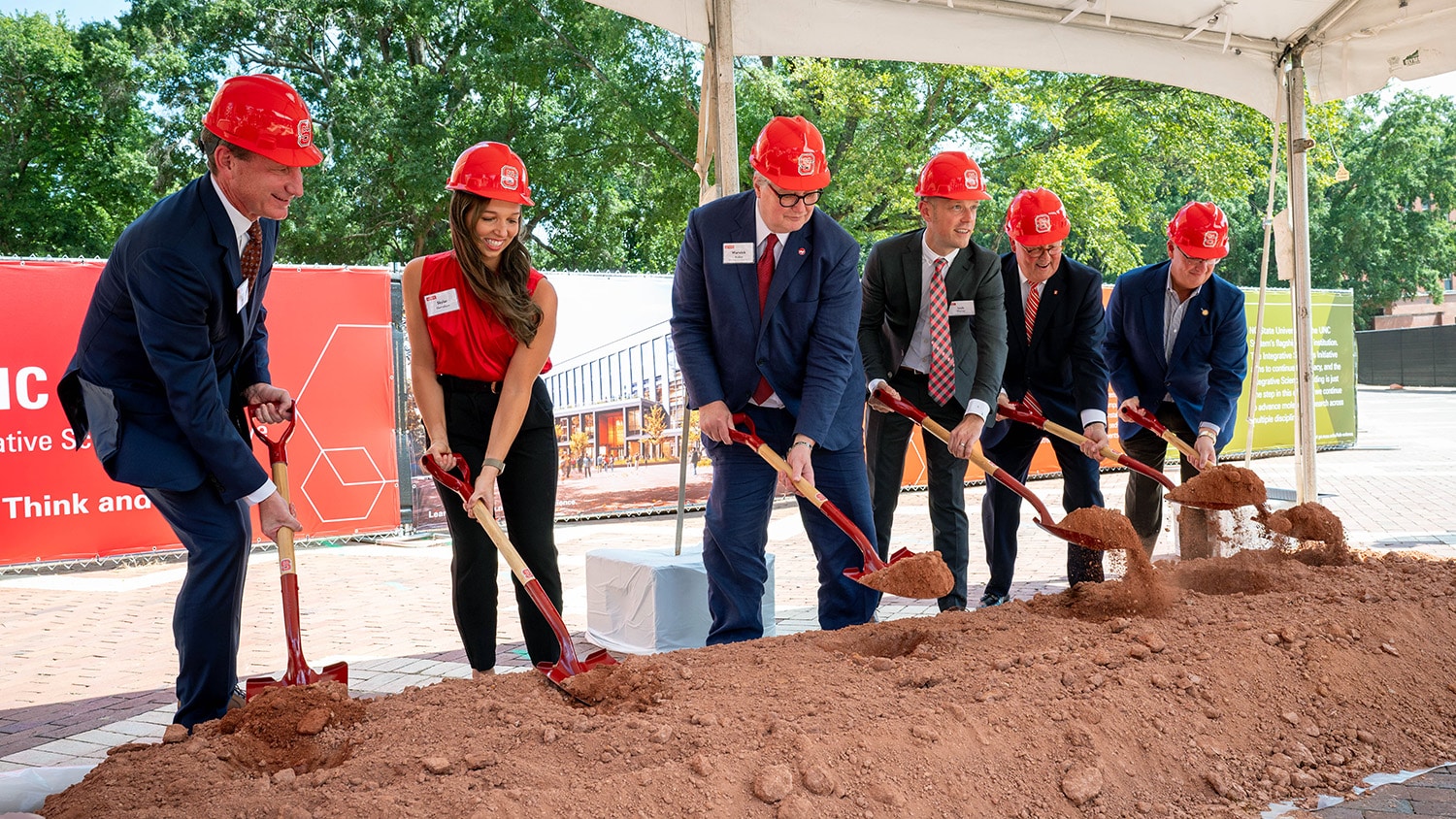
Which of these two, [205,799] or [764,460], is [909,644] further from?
[205,799]

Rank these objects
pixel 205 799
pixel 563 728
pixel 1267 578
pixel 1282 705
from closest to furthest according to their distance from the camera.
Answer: pixel 205 799 < pixel 563 728 < pixel 1282 705 < pixel 1267 578

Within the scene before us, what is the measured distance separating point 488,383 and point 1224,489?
3.10 m

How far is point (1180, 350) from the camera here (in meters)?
5.15

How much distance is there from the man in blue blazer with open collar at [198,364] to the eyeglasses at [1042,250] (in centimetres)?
312

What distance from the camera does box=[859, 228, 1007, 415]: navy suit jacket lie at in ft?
14.5

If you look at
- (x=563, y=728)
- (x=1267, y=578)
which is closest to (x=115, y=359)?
(x=563, y=728)

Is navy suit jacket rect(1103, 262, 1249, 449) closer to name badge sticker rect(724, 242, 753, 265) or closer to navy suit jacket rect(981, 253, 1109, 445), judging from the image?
navy suit jacket rect(981, 253, 1109, 445)

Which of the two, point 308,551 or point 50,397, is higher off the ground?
point 50,397

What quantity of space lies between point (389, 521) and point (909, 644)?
6.13 metres

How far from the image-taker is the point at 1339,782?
2.80 m

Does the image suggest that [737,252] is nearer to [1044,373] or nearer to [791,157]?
[791,157]

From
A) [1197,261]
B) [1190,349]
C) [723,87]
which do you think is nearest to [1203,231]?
[1197,261]

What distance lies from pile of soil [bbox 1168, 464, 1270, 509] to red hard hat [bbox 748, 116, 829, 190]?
2.30 metres

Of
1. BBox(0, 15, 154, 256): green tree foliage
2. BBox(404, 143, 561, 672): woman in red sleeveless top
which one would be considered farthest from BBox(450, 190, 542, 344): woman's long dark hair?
BBox(0, 15, 154, 256): green tree foliage
